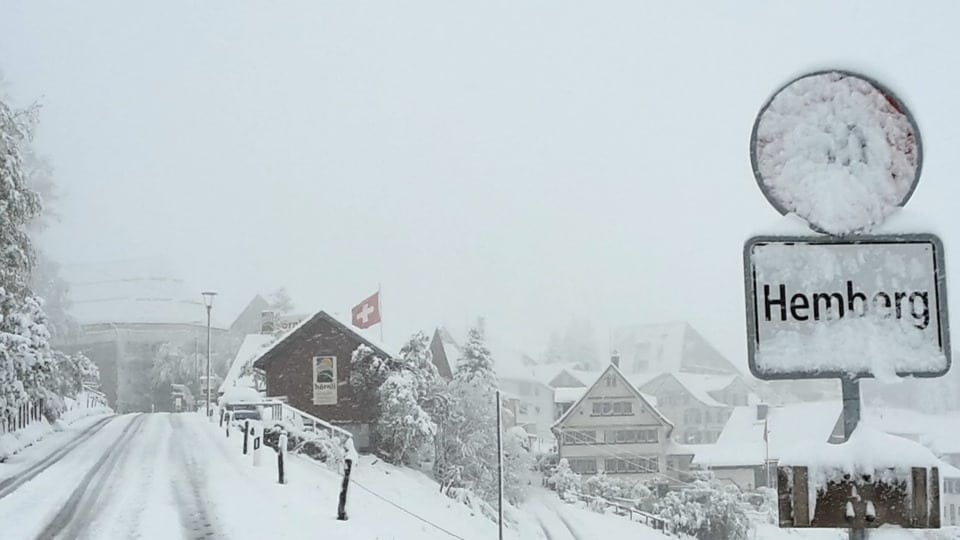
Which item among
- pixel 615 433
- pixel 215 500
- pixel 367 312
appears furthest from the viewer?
pixel 367 312

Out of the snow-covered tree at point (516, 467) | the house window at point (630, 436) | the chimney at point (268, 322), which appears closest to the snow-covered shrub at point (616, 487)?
the house window at point (630, 436)

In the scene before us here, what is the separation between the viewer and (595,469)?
27.9m

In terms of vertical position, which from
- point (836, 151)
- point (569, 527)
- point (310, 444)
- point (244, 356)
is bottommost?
point (569, 527)

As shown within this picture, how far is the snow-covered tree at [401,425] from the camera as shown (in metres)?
29.8

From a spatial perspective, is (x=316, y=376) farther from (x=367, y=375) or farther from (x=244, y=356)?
(x=244, y=356)

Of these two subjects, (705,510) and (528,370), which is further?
(528,370)

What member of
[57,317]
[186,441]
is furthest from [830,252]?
[57,317]

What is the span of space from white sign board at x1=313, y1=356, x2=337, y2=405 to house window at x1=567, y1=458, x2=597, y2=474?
7903 millimetres

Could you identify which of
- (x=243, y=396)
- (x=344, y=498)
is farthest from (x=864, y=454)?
(x=243, y=396)

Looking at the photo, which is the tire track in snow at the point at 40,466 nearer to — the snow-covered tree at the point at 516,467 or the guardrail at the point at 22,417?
the guardrail at the point at 22,417

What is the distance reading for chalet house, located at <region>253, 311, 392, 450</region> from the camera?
3084cm

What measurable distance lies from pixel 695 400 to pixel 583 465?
168 inches

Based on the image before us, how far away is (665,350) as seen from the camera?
34312mm

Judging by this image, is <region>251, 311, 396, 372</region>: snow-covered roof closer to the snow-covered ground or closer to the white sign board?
the white sign board
